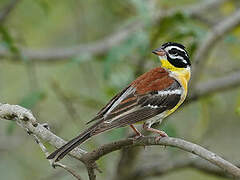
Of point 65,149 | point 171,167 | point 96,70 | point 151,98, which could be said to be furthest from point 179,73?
point 96,70

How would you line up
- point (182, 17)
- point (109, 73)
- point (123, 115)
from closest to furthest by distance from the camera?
1. point (123, 115)
2. point (182, 17)
3. point (109, 73)

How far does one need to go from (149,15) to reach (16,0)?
1697 millimetres

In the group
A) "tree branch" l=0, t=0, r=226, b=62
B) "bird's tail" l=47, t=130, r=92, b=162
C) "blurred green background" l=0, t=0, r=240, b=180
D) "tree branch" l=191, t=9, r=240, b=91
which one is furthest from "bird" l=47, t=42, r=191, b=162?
"tree branch" l=0, t=0, r=226, b=62

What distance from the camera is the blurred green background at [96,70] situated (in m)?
7.61

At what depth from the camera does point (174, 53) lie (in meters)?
6.31

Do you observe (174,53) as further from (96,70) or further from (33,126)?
(96,70)

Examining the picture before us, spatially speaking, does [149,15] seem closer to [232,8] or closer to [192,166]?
[192,166]

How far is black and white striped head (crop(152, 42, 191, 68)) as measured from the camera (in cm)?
623

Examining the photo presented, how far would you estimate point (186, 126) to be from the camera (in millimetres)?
11070

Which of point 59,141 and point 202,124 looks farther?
point 202,124

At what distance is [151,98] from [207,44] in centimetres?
208

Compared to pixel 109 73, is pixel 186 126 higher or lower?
higher

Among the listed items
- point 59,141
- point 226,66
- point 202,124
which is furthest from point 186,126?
point 59,141

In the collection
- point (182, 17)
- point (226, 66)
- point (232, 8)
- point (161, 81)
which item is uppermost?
point (232, 8)
